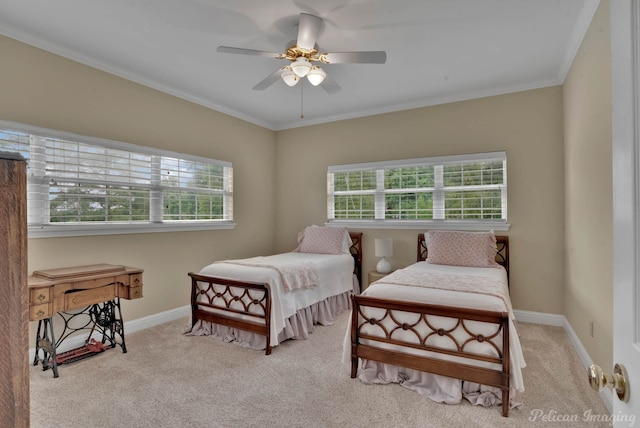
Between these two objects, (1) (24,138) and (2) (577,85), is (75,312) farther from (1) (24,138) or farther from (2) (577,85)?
(2) (577,85)

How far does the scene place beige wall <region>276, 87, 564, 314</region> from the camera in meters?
3.74

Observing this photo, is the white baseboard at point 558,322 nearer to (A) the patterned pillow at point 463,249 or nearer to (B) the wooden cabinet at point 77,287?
(A) the patterned pillow at point 463,249

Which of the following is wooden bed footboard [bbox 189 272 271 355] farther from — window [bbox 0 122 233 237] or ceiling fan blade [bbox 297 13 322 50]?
ceiling fan blade [bbox 297 13 322 50]

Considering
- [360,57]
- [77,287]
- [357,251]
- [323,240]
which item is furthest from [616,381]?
[357,251]

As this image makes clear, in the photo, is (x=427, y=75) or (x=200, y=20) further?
(x=427, y=75)

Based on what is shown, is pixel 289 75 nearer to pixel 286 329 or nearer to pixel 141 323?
pixel 286 329

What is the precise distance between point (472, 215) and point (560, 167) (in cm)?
104

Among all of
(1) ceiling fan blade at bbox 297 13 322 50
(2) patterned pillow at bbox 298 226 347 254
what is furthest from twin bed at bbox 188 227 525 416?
(1) ceiling fan blade at bbox 297 13 322 50

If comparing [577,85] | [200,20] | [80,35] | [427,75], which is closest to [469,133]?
[427,75]

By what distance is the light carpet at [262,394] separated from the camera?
206cm

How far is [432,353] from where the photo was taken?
2.34m

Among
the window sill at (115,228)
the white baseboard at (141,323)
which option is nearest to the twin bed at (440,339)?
the white baseboard at (141,323)

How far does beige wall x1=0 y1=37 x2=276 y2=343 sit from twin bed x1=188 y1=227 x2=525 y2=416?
0.69m

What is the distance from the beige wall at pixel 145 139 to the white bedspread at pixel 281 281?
2.26 ft
